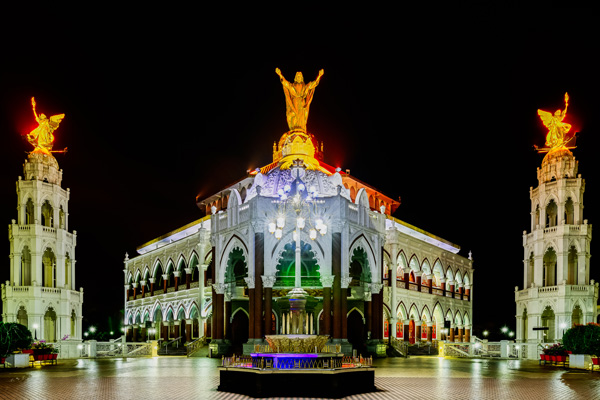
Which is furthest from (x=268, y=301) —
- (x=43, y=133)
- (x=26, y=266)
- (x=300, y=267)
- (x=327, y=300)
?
(x=43, y=133)

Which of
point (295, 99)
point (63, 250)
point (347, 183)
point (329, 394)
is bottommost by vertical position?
point (329, 394)

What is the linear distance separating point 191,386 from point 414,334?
116 ft

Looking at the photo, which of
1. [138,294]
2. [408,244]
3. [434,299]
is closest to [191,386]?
[408,244]

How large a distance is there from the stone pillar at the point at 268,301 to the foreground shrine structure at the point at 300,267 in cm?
6

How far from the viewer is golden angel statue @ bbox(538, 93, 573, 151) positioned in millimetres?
48625

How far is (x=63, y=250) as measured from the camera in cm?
4900

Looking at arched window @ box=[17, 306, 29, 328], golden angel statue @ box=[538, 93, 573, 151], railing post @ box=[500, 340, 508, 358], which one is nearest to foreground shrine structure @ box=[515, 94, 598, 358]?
golden angel statue @ box=[538, 93, 573, 151]

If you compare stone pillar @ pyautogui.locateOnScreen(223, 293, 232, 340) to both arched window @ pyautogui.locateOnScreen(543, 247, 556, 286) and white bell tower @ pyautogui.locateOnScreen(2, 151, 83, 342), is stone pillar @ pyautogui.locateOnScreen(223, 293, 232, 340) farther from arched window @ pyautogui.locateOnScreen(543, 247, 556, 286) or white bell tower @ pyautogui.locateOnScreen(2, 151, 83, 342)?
arched window @ pyautogui.locateOnScreen(543, 247, 556, 286)

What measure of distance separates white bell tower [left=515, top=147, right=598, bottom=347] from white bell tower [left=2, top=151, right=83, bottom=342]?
1317 inches

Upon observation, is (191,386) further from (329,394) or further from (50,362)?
(50,362)

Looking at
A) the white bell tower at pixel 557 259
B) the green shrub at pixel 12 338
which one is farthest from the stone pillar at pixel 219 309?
the white bell tower at pixel 557 259

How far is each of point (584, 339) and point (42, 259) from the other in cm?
3712

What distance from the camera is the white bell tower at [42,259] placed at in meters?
46.4

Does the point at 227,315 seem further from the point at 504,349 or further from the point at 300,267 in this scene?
the point at 504,349
